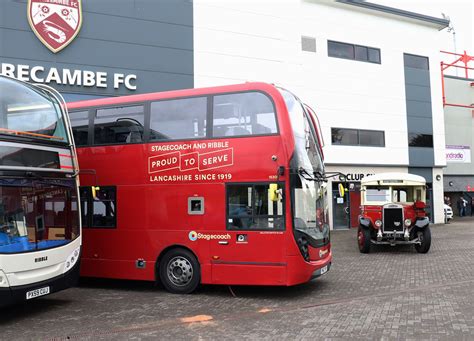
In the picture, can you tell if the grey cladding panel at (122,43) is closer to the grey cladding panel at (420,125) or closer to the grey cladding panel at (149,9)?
the grey cladding panel at (149,9)

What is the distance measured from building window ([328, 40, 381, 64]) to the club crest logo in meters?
12.9

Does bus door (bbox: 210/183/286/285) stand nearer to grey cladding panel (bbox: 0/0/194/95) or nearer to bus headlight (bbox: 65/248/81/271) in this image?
bus headlight (bbox: 65/248/81/271)

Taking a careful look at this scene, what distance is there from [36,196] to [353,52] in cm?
2118

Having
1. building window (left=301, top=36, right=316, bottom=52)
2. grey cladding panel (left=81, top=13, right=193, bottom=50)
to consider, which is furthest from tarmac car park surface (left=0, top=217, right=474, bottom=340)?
building window (left=301, top=36, right=316, bottom=52)

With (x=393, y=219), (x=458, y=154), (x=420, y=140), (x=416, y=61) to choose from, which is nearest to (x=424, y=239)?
(x=393, y=219)

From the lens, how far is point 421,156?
26531mm

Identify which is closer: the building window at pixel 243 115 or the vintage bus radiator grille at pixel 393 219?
the building window at pixel 243 115

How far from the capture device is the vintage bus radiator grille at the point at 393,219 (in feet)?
46.6

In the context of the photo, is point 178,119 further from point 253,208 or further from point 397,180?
point 397,180

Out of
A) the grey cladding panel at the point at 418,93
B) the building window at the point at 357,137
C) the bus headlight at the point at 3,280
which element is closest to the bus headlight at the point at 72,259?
the bus headlight at the point at 3,280

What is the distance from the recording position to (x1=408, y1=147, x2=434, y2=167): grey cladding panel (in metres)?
26.2

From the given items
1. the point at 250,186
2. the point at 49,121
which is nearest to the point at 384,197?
the point at 250,186

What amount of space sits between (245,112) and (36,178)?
3.68 metres

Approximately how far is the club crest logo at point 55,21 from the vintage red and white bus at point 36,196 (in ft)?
34.3
